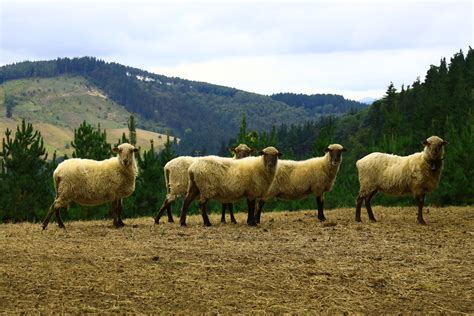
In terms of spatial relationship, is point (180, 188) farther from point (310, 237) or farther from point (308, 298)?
point (308, 298)

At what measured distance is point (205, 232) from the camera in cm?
1703

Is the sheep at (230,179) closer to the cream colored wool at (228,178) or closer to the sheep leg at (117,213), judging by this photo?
the cream colored wool at (228,178)

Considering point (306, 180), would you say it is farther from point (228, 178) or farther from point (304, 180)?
point (228, 178)

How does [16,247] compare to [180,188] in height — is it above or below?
below

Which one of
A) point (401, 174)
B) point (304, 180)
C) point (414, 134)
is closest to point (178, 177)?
point (304, 180)

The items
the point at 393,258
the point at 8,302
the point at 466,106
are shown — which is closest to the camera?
the point at 8,302

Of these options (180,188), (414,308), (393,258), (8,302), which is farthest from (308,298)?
(180,188)

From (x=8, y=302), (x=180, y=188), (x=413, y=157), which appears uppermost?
(x=413, y=157)

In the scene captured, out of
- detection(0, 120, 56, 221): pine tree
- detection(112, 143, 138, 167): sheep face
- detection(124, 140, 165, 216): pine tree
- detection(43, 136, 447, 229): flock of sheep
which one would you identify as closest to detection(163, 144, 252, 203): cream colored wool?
detection(43, 136, 447, 229): flock of sheep

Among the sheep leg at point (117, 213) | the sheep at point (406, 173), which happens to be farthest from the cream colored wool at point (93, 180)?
the sheep at point (406, 173)

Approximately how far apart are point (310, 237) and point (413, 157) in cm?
567

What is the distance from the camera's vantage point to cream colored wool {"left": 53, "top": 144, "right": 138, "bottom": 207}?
18188mm

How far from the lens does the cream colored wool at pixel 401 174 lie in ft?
63.2

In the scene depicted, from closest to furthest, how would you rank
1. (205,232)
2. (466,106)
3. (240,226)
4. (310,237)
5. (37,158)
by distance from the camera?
1. (310,237)
2. (205,232)
3. (240,226)
4. (37,158)
5. (466,106)
